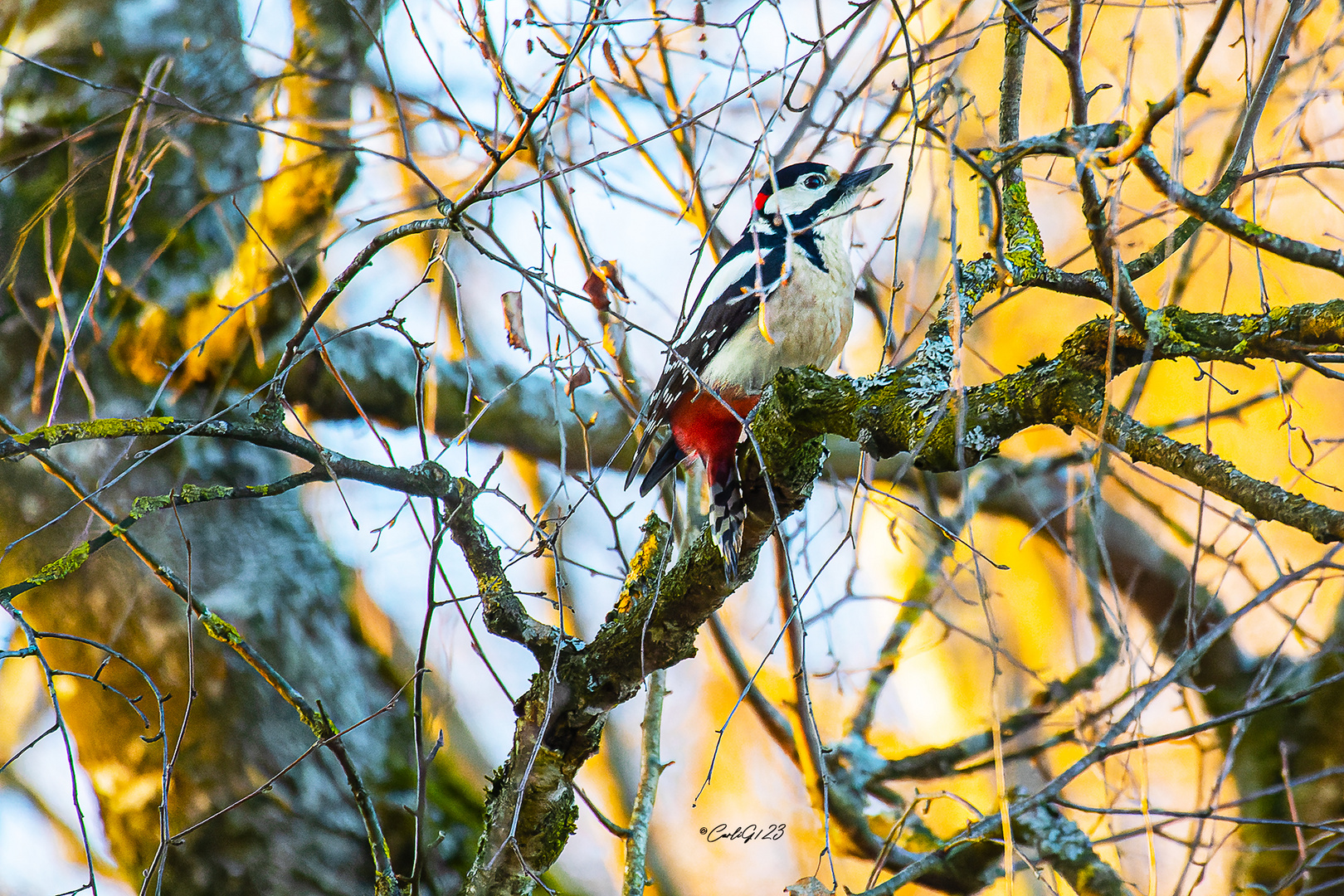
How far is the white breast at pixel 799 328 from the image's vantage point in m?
3.09

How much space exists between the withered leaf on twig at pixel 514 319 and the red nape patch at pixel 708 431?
2.54ft

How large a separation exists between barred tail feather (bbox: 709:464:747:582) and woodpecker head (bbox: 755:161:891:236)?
4.21 feet

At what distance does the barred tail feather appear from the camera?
7.25ft

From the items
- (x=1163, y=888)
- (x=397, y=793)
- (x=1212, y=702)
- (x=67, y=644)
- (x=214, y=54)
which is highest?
(x=214, y=54)

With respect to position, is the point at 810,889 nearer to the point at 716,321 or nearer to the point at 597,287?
the point at 597,287

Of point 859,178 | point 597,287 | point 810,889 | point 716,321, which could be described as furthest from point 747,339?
point 810,889

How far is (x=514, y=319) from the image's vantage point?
2.16 metres

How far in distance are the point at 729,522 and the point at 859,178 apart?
1784 millimetres

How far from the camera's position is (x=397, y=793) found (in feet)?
11.0

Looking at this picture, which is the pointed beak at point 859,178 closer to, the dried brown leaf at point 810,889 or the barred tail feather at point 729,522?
the barred tail feather at point 729,522

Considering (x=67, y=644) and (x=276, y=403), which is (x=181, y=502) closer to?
(x=276, y=403)

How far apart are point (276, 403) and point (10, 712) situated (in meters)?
4.62

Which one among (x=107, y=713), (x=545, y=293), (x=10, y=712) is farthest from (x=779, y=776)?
A: (x=545, y=293)

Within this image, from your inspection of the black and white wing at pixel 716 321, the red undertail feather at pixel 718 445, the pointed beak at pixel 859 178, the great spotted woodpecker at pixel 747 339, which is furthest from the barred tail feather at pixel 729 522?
the pointed beak at pixel 859 178
